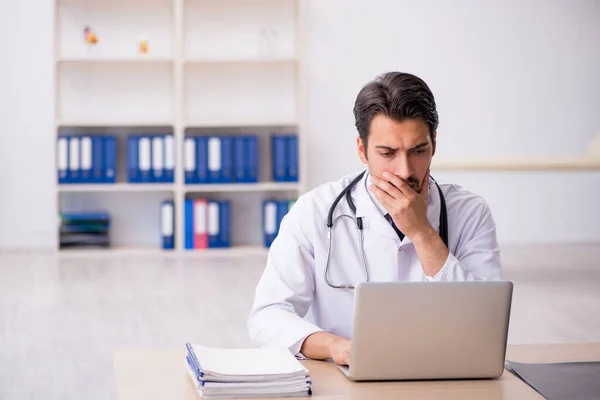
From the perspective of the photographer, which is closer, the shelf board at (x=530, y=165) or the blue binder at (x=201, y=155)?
the shelf board at (x=530, y=165)

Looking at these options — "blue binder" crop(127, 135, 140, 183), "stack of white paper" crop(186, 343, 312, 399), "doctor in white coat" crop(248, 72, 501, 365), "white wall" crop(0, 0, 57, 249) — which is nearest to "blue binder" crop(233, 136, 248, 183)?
"blue binder" crop(127, 135, 140, 183)

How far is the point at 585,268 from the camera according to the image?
226 inches

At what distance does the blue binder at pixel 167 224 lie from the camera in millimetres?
6324

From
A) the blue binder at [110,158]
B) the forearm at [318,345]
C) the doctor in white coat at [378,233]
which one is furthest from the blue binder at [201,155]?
the forearm at [318,345]

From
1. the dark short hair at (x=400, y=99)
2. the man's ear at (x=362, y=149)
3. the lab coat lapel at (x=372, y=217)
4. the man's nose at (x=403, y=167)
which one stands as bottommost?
the lab coat lapel at (x=372, y=217)

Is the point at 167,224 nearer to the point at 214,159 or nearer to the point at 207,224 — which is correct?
the point at 207,224

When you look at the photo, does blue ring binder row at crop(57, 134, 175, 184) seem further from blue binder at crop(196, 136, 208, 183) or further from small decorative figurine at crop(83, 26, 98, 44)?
small decorative figurine at crop(83, 26, 98, 44)

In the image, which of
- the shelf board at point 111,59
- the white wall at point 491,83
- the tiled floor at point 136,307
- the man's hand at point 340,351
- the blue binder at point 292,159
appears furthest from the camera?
the white wall at point 491,83

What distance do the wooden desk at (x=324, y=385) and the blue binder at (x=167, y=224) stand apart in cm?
463

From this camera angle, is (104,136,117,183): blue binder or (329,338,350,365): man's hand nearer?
(329,338,350,365): man's hand

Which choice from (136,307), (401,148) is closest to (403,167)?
(401,148)

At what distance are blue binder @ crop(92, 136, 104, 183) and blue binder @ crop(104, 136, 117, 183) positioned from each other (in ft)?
0.09

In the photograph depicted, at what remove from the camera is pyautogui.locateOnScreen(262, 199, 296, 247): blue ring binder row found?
20.9 feet

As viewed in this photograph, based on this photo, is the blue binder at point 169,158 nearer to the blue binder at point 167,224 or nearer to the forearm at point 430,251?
the blue binder at point 167,224
